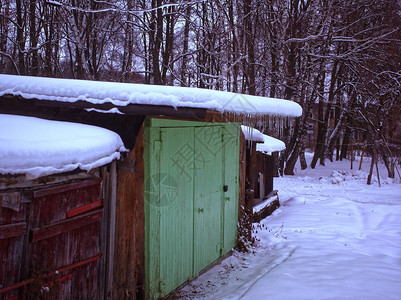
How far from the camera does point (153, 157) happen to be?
165 inches

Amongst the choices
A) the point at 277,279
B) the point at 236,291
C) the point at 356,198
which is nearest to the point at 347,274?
the point at 277,279

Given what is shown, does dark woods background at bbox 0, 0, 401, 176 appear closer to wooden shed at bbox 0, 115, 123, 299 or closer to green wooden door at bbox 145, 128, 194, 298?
green wooden door at bbox 145, 128, 194, 298

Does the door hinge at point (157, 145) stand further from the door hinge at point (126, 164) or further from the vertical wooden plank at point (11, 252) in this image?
the vertical wooden plank at point (11, 252)

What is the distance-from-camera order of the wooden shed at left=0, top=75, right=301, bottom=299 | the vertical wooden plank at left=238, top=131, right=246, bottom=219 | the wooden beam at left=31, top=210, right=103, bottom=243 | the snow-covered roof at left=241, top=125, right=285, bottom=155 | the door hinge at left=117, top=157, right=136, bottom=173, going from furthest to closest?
the snow-covered roof at left=241, top=125, right=285, bottom=155 → the vertical wooden plank at left=238, top=131, right=246, bottom=219 → the door hinge at left=117, top=157, right=136, bottom=173 → the wooden shed at left=0, top=75, right=301, bottom=299 → the wooden beam at left=31, top=210, right=103, bottom=243

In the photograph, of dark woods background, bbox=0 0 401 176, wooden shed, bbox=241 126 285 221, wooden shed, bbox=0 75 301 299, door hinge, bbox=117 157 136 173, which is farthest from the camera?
dark woods background, bbox=0 0 401 176

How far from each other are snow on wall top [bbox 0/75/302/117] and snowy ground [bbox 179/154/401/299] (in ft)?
7.83

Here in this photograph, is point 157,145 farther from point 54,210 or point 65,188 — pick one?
point 54,210

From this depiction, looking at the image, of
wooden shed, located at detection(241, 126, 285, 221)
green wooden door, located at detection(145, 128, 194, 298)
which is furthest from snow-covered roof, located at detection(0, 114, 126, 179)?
wooden shed, located at detection(241, 126, 285, 221)

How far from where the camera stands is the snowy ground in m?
4.41

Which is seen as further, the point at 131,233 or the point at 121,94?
the point at 131,233

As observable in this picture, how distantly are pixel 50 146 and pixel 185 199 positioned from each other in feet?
7.85

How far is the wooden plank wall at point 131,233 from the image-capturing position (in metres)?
3.91

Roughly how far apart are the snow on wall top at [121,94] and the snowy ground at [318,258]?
2385 mm

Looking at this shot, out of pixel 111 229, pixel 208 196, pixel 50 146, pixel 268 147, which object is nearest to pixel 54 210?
pixel 50 146
